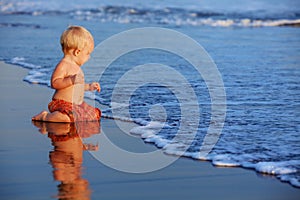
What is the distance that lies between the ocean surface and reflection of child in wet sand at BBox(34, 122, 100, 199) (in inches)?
18.5

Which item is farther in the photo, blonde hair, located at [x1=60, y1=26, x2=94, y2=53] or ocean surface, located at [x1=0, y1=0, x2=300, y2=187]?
blonde hair, located at [x1=60, y1=26, x2=94, y2=53]

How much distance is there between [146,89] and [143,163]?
3000 millimetres

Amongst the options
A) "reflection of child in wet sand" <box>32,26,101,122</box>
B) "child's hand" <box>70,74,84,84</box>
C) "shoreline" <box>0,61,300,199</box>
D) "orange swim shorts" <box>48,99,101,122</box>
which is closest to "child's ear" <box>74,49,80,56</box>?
"reflection of child in wet sand" <box>32,26,101,122</box>

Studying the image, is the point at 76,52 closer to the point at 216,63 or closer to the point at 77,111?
the point at 77,111

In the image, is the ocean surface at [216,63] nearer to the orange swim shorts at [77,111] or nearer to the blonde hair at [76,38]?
the orange swim shorts at [77,111]

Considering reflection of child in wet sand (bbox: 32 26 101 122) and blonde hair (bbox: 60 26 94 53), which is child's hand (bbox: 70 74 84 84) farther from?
blonde hair (bbox: 60 26 94 53)

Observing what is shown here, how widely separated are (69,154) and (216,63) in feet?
16.4

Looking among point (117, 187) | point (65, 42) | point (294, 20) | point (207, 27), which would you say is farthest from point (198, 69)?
point (294, 20)

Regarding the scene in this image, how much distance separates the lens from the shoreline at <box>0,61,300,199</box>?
3.86 meters

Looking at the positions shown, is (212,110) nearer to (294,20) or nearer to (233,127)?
(233,127)

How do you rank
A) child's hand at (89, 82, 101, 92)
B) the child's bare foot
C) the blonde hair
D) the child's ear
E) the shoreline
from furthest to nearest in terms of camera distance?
1. the child's ear
2. the blonde hair
3. the child's bare foot
4. child's hand at (89, 82, 101, 92)
5. the shoreline

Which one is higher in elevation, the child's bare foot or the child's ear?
the child's ear

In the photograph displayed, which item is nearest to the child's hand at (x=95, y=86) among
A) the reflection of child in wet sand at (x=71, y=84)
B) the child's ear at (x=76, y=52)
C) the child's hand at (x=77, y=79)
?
the reflection of child in wet sand at (x=71, y=84)

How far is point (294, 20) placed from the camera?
1756cm
